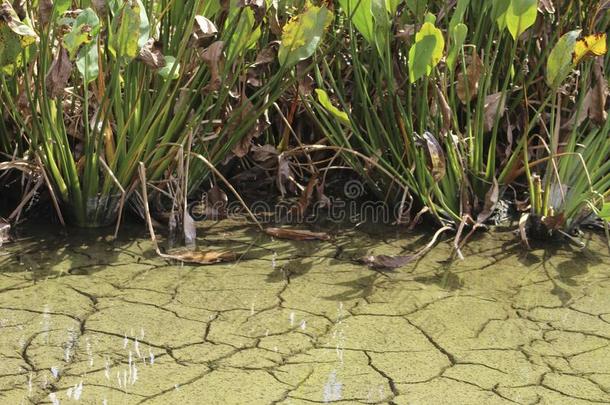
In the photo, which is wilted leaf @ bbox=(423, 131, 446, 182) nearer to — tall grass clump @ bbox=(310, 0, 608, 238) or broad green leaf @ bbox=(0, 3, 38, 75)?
tall grass clump @ bbox=(310, 0, 608, 238)

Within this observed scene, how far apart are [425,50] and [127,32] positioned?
2.22 feet

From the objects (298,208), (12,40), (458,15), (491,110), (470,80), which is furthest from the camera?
(298,208)

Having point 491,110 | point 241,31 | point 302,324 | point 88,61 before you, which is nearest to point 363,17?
point 241,31

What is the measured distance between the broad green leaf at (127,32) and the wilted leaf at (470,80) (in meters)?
0.83

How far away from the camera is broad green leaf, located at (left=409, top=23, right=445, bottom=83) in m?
2.41

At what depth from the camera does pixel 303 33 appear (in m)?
2.45

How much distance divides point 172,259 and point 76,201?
1.04 ft

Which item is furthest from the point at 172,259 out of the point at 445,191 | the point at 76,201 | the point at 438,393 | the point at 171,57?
the point at 438,393

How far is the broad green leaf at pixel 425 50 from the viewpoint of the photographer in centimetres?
241

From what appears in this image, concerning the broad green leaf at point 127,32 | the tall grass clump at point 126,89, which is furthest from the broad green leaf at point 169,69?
the broad green leaf at point 127,32

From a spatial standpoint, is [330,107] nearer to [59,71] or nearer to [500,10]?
[500,10]

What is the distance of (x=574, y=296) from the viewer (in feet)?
7.84

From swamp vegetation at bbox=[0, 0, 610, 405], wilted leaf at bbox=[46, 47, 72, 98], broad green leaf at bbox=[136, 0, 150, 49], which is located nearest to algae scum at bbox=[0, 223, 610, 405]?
swamp vegetation at bbox=[0, 0, 610, 405]

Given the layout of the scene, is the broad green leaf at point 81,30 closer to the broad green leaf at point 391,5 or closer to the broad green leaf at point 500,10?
the broad green leaf at point 391,5
